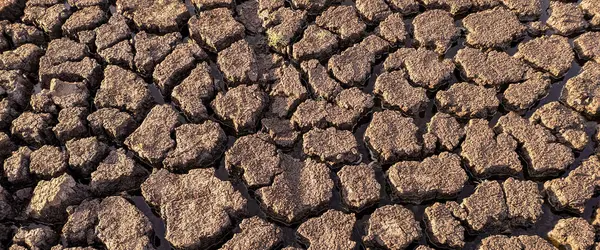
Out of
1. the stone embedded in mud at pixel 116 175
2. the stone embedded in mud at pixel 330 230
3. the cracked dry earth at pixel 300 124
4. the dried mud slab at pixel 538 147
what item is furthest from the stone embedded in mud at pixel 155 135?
the dried mud slab at pixel 538 147

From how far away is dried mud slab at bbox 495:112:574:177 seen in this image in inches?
150

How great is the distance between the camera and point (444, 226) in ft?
11.6

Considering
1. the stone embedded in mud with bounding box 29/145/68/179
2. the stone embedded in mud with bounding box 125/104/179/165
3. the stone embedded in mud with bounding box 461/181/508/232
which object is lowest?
the stone embedded in mud with bounding box 461/181/508/232

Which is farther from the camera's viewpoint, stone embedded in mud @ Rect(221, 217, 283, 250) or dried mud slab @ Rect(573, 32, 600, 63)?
dried mud slab @ Rect(573, 32, 600, 63)

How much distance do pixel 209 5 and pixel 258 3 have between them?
1.69 ft

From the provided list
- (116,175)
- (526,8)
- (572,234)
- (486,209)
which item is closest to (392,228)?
(486,209)

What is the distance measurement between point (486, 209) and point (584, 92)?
151cm

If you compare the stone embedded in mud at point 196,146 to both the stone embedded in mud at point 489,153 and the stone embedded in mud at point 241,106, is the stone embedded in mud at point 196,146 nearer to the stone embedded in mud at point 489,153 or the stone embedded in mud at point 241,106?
the stone embedded in mud at point 241,106

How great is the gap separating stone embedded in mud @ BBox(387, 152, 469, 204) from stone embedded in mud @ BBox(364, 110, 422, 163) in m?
0.11

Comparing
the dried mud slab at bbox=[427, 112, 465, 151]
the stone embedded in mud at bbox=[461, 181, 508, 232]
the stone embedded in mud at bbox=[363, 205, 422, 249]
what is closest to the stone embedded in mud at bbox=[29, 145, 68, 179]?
the stone embedded in mud at bbox=[363, 205, 422, 249]

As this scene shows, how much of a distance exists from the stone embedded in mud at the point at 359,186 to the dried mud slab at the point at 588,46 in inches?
95.3

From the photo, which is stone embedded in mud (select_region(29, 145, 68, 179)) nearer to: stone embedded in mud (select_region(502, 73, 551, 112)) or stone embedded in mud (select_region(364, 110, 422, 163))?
stone embedded in mud (select_region(364, 110, 422, 163))

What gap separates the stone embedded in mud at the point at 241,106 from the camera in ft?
13.5

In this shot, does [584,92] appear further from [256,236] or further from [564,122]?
[256,236]
